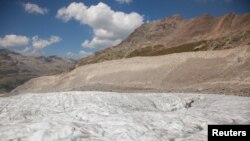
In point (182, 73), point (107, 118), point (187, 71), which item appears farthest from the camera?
point (182, 73)

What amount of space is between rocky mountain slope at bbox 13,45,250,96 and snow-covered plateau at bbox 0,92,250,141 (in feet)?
72.0

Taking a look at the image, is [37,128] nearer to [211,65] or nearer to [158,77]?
[211,65]

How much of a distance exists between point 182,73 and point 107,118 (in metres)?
51.9

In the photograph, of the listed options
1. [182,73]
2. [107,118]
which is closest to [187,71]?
[182,73]

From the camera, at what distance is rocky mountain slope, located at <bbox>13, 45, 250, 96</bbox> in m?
54.1

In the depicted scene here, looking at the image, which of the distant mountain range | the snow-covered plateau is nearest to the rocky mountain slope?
the distant mountain range

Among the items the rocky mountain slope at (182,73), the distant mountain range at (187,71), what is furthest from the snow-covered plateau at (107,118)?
the distant mountain range at (187,71)

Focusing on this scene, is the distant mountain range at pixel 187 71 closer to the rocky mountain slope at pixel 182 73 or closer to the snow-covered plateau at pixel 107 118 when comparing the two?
the rocky mountain slope at pixel 182 73

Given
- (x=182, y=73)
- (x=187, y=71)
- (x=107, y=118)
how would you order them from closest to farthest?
(x=107, y=118) → (x=187, y=71) → (x=182, y=73)

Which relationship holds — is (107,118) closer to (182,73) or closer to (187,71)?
(187,71)

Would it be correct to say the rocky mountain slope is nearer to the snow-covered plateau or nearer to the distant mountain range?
the distant mountain range

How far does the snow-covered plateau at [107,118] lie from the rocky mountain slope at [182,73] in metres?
21.9

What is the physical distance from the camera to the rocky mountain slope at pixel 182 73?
177 ft

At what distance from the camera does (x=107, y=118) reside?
630 inches
